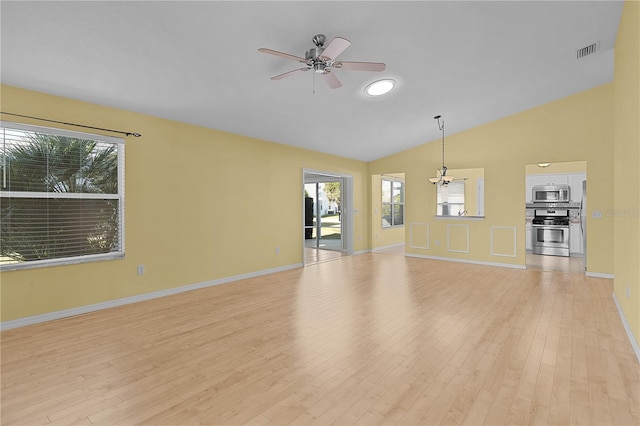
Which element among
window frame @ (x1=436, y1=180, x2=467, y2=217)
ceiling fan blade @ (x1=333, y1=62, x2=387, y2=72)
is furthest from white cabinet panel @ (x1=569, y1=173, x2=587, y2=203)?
ceiling fan blade @ (x1=333, y1=62, x2=387, y2=72)

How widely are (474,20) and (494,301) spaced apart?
130 inches

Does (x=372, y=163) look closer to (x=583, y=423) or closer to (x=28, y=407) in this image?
(x=583, y=423)

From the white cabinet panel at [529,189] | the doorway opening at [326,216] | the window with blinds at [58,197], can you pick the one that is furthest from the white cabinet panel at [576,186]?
the window with blinds at [58,197]

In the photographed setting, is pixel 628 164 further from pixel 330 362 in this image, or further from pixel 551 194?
pixel 551 194

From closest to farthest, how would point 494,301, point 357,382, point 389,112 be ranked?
point 357,382 → point 494,301 → point 389,112

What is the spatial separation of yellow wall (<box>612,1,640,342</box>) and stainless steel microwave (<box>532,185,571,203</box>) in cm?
454

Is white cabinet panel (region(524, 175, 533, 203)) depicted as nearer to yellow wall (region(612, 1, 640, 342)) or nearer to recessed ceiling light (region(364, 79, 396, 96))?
yellow wall (region(612, 1, 640, 342))

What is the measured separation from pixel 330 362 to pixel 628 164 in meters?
3.34

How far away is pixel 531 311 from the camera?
3.85m

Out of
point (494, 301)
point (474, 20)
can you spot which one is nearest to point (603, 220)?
point (494, 301)

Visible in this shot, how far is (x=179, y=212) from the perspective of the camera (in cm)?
467

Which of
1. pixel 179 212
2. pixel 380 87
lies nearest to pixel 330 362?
pixel 179 212

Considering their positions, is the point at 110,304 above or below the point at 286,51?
below

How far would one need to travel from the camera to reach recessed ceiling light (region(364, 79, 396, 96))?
172 inches
